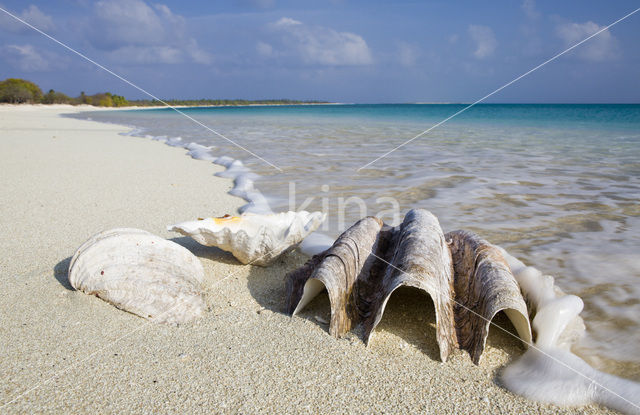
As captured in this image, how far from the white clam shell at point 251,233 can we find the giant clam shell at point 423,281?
51cm

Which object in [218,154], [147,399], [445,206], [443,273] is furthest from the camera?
[218,154]

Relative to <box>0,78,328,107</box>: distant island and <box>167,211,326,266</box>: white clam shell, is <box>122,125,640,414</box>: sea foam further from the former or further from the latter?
<box>0,78,328,107</box>: distant island

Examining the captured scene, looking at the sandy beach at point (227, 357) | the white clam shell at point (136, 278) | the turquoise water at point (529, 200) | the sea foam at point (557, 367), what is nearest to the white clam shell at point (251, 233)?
the sandy beach at point (227, 357)

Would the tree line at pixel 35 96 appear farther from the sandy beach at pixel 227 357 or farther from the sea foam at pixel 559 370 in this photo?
the sea foam at pixel 559 370

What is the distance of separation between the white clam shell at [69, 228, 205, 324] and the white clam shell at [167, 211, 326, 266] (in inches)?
14.9

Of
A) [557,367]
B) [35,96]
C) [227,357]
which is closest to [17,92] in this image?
[35,96]

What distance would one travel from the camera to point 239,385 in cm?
202

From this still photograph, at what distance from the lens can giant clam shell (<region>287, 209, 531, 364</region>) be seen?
7.45ft

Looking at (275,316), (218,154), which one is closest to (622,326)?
(275,316)

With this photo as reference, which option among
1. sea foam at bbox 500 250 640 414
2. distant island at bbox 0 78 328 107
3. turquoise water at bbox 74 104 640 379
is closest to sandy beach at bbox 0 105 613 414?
sea foam at bbox 500 250 640 414

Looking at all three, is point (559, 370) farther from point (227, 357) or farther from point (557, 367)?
point (227, 357)

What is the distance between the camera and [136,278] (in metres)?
2.70

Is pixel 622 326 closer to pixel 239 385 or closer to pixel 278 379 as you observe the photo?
pixel 278 379

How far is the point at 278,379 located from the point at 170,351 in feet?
2.06
